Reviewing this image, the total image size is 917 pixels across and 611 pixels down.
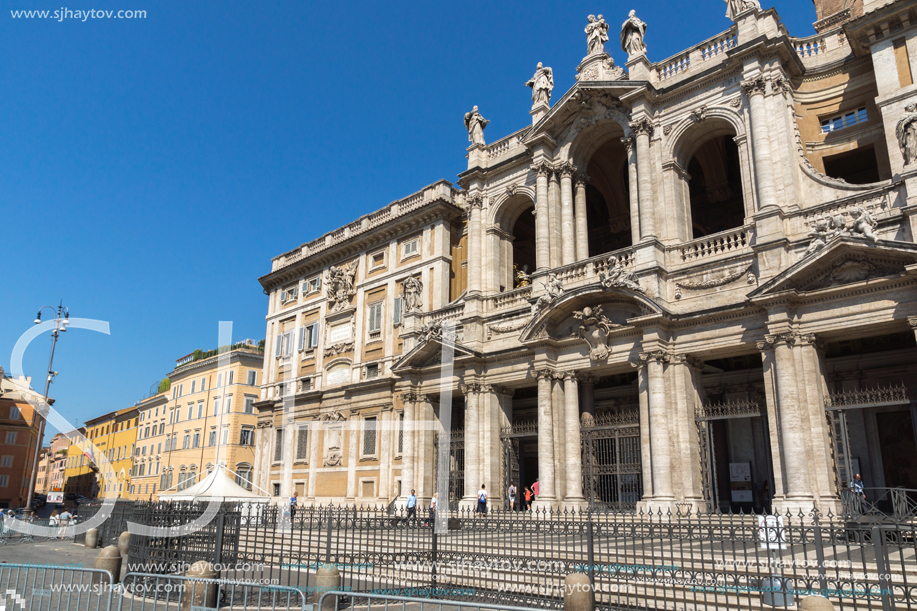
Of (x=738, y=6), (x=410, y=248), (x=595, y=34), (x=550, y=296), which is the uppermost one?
(x=595, y=34)

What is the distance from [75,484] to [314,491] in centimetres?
7116

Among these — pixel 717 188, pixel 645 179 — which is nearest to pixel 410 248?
pixel 645 179

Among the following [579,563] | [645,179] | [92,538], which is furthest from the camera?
[645,179]

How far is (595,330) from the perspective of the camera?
20.3 m

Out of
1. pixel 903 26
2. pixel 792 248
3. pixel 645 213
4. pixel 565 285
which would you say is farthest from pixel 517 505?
pixel 903 26

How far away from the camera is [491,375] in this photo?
23406mm

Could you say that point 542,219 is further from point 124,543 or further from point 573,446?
point 124,543

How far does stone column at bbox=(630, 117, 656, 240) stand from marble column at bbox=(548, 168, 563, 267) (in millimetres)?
3304

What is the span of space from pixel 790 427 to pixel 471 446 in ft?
34.9

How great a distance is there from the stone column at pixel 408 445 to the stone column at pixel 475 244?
4888 mm

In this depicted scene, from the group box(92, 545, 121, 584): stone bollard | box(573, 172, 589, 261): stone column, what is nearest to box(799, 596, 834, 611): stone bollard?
box(92, 545, 121, 584): stone bollard

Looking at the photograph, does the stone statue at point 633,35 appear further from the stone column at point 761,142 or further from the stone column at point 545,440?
the stone column at point 545,440

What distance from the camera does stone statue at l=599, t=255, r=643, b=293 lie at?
19.1m

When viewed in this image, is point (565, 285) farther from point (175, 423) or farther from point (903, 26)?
point (175, 423)
